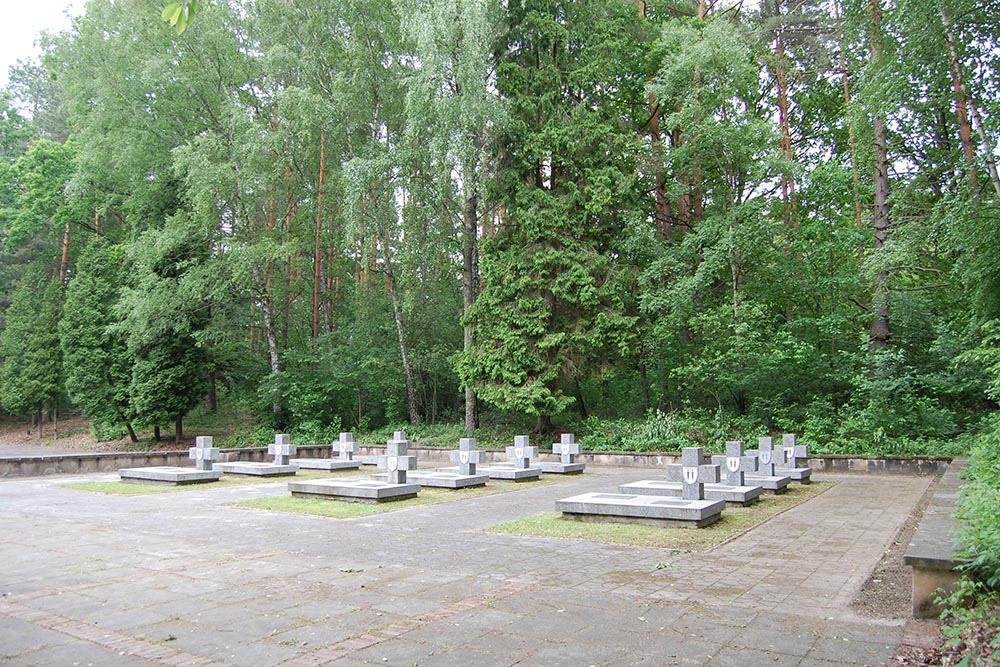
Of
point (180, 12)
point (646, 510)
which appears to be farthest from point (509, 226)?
point (180, 12)

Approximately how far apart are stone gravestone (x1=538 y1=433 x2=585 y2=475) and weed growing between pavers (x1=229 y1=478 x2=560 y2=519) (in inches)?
133

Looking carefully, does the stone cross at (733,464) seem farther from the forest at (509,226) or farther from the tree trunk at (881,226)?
the tree trunk at (881,226)

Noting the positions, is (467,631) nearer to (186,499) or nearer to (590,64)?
(186,499)

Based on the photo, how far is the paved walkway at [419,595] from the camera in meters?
4.17

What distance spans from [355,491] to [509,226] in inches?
524

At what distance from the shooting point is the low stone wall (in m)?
15.5

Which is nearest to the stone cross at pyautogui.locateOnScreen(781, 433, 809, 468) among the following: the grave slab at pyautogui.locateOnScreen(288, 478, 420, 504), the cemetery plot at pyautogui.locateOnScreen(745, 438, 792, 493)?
the cemetery plot at pyautogui.locateOnScreen(745, 438, 792, 493)

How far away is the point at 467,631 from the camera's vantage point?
4.56 m

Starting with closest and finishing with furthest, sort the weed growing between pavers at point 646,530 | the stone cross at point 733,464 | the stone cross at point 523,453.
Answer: the weed growing between pavers at point 646,530, the stone cross at point 733,464, the stone cross at point 523,453

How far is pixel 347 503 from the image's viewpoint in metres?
11.5

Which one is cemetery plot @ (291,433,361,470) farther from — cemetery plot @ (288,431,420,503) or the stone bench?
the stone bench

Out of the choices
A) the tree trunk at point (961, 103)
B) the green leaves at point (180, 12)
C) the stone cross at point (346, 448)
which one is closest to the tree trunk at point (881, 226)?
the tree trunk at point (961, 103)

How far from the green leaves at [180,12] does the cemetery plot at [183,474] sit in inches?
559

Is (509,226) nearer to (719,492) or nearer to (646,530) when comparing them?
(719,492)
